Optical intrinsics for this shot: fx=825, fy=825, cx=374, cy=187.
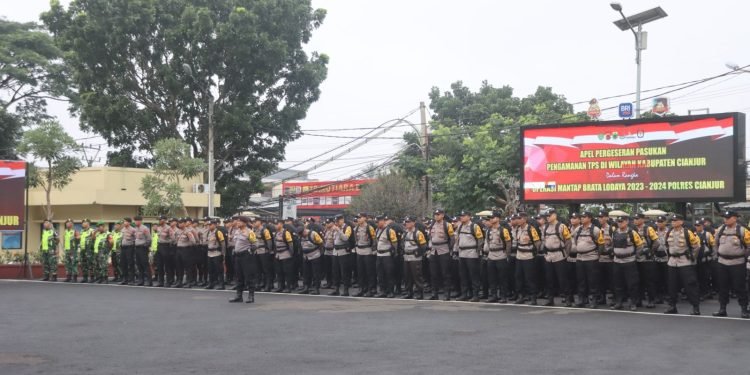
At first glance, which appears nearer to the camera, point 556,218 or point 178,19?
point 556,218

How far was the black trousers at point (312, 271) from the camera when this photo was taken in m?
18.1

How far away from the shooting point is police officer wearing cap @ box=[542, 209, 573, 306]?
1480 cm

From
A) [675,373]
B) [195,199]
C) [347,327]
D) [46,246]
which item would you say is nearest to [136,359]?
[347,327]

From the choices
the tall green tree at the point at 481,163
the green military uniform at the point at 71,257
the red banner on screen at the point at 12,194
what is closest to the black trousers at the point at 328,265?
the green military uniform at the point at 71,257

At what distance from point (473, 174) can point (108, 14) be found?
15.4 metres

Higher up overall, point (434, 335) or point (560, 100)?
point (560, 100)

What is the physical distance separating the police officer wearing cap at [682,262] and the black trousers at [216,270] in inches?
396

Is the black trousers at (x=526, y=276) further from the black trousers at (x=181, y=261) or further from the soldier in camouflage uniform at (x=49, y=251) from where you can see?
the soldier in camouflage uniform at (x=49, y=251)

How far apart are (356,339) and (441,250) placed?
248 inches

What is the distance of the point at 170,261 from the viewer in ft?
66.9

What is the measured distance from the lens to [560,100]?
4688 cm

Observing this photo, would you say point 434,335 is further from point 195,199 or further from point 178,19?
point 178,19

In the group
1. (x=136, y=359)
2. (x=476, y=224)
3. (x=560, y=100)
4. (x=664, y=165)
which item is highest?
(x=560, y=100)

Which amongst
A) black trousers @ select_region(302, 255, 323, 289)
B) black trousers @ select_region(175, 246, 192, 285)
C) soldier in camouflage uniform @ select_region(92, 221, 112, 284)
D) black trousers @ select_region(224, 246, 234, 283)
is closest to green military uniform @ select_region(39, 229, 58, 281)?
soldier in camouflage uniform @ select_region(92, 221, 112, 284)
